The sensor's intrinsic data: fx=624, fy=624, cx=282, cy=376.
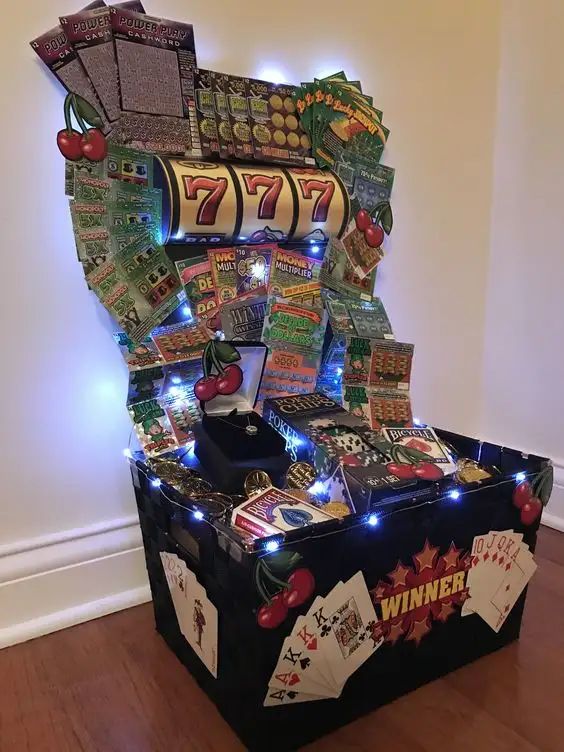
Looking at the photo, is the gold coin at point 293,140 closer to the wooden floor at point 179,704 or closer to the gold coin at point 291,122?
the gold coin at point 291,122

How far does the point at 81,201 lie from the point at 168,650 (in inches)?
28.0

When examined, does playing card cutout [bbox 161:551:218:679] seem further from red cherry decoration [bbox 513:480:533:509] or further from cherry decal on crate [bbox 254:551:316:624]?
red cherry decoration [bbox 513:480:533:509]

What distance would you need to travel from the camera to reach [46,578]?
1.04 meters

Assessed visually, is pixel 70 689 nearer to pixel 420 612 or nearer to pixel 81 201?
pixel 420 612

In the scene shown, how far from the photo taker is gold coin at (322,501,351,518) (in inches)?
32.0

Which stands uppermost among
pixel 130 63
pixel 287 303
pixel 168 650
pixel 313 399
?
pixel 130 63

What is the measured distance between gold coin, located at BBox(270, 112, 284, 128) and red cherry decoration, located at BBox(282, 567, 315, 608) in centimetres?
75

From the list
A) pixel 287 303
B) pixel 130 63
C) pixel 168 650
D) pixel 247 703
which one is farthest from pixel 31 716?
pixel 130 63

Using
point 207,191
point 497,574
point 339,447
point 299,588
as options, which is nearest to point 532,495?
point 497,574

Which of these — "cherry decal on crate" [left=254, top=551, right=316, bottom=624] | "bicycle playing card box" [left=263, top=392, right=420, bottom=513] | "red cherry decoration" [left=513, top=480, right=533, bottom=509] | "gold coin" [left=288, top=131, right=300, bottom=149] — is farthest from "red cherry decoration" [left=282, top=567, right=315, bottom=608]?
"gold coin" [left=288, top=131, right=300, bottom=149]

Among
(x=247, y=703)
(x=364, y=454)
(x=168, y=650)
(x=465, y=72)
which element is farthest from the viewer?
(x=465, y=72)

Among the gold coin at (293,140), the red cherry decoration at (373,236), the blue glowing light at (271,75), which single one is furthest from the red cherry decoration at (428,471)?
the blue glowing light at (271,75)

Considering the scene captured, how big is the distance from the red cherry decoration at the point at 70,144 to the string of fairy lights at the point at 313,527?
466 millimetres

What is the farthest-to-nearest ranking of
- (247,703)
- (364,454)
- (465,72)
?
(465,72), (364,454), (247,703)
